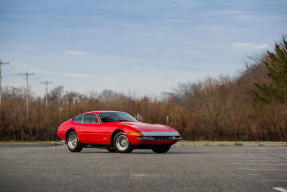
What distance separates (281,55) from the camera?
131ft

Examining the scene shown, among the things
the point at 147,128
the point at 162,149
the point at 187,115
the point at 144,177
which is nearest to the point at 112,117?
the point at 147,128

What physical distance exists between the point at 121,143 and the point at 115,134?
37 centimetres

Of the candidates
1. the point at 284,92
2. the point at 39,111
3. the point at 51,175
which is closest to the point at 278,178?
the point at 51,175

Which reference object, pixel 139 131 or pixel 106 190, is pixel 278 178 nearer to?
pixel 106 190

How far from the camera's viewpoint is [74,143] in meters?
15.9

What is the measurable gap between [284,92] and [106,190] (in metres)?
29.7

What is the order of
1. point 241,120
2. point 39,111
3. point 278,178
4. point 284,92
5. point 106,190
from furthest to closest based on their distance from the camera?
1. point 284,92
2. point 39,111
3. point 241,120
4. point 278,178
5. point 106,190

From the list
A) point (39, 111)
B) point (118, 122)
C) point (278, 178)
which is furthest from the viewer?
point (39, 111)

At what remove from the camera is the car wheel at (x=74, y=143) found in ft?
51.6

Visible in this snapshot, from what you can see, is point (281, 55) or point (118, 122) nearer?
point (118, 122)

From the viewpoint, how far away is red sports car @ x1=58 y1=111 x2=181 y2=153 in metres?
14.1

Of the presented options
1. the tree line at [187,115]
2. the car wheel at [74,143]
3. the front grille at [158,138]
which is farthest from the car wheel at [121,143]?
the tree line at [187,115]

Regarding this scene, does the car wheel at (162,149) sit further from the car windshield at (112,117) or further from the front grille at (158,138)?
the car windshield at (112,117)

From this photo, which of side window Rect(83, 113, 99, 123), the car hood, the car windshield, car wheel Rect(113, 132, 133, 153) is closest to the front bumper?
the car hood
